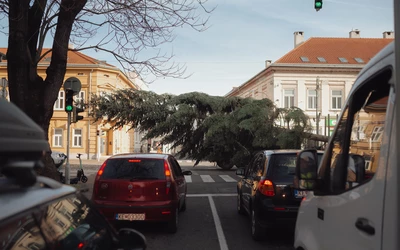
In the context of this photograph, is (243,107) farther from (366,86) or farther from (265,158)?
(366,86)

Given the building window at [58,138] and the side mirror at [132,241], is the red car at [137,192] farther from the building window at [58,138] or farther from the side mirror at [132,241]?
the building window at [58,138]

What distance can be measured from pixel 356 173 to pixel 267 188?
4.35 m

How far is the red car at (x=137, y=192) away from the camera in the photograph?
24.8 ft

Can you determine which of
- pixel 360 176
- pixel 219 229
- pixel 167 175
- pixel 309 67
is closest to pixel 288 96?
pixel 309 67

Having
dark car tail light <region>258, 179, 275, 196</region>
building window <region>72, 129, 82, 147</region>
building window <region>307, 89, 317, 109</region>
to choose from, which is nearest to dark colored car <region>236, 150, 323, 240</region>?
dark car tail light <region>258, 179, 275, 196</region>

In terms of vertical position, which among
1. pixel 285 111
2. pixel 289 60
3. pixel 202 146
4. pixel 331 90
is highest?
pixel 289 60

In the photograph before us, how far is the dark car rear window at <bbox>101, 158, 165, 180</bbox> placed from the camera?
779 cm

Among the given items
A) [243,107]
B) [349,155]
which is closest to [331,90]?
[243,107]

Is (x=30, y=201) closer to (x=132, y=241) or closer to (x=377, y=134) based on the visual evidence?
(x=132, y=241)

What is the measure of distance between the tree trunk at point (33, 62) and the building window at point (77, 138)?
38065 millimetres

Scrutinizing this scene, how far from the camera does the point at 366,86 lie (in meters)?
2.71

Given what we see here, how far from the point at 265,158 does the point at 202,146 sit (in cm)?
1795

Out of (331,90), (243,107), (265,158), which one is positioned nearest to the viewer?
(265,158)

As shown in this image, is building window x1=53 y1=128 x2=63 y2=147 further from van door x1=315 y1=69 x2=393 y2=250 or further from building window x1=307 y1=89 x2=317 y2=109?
van door x1=315 y1=69 x2=393 y2=250
